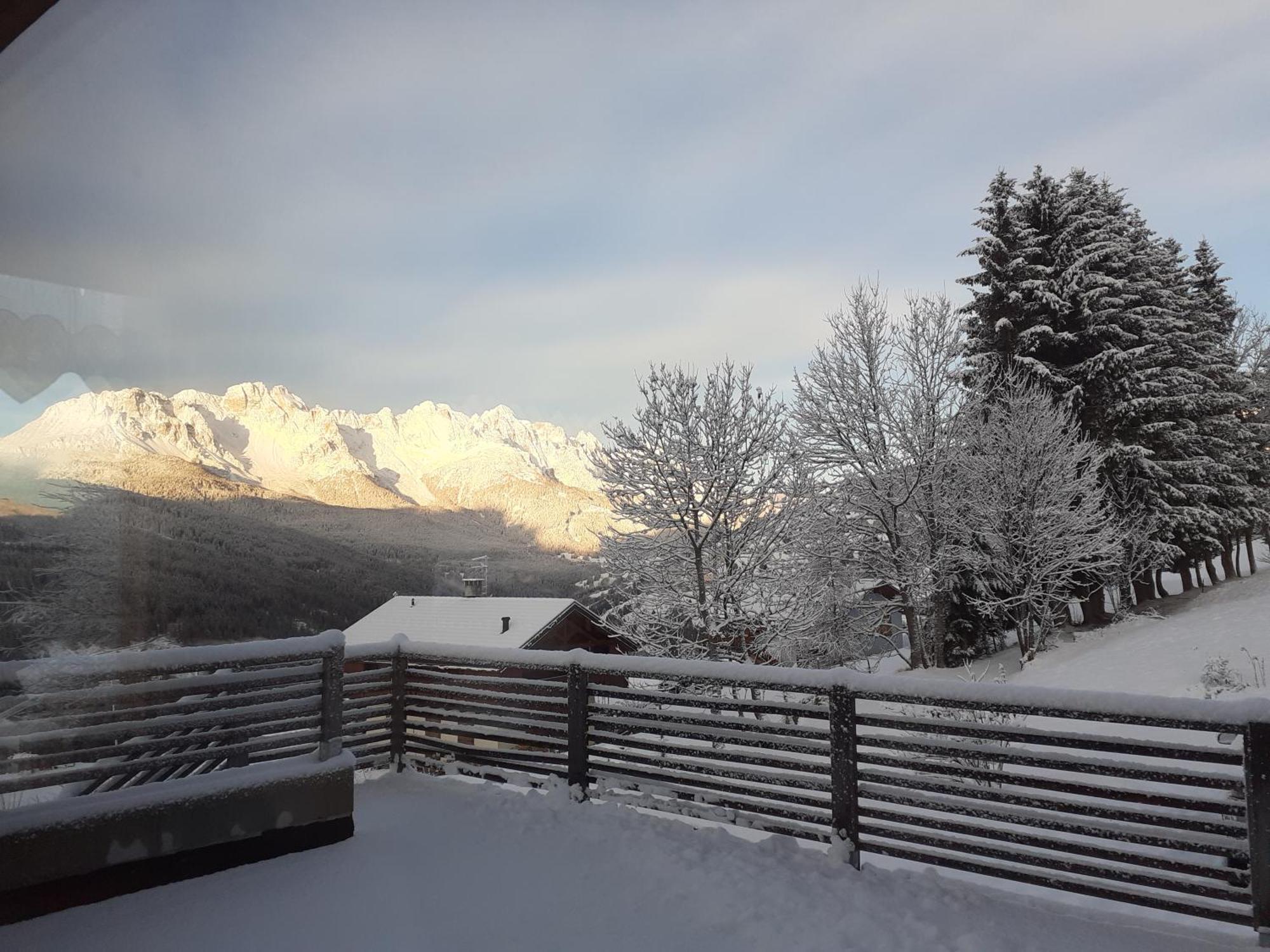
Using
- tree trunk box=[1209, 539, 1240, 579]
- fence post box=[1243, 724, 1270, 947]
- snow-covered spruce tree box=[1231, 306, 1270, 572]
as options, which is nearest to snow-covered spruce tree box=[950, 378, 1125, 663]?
tree trunk box=[1209, 539, 1240, 579]

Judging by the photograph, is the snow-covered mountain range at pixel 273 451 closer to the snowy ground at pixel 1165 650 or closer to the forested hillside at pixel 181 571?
the forested hillside at pixel 181 571

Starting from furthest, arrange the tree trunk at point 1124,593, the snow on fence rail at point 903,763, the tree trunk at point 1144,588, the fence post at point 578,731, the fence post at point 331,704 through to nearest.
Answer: the tree trunk at point 1144,588, the tree trunk at point 1124,593, the fence post at point 578,731, the fence post at point 331,704, the snow on fence rail at point 903,763

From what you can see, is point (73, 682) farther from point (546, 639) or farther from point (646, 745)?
point (546, 639)

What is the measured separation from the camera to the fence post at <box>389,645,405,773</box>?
5.31m

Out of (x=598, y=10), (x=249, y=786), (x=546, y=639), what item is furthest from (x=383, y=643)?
(x=546, y=639)

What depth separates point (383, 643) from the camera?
5285mm

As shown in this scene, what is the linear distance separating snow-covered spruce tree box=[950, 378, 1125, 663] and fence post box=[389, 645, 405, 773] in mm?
12188

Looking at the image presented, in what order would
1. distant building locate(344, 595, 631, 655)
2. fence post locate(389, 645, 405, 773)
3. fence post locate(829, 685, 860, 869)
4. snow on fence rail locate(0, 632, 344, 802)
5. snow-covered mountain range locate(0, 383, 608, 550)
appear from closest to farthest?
snow-covered mountain range locate(0, 383, 608, 550) < snow on fence rail locate(0, 632, 344, 802) < fence post locate(829, 685, 860, 869) < fence post locate(389, 645, 405, 773) < distant building locate(344, 595, 631, 655)

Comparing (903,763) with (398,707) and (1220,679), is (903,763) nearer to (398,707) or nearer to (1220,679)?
(398,707)

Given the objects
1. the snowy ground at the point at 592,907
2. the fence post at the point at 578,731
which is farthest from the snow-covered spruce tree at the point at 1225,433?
the fence post at the point at 578,731

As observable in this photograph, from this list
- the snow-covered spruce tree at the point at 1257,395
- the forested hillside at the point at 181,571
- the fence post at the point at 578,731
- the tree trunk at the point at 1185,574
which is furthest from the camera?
the snow-covered spruce tree at the point at 1257,395

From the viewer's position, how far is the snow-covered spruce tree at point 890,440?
47.7 ft

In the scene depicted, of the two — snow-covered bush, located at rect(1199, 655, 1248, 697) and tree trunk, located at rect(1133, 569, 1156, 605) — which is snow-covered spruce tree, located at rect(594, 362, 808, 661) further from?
tree trunk, located at rect(1133, 569, 1156, 605)

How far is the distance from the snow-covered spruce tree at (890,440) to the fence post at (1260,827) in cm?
1155
